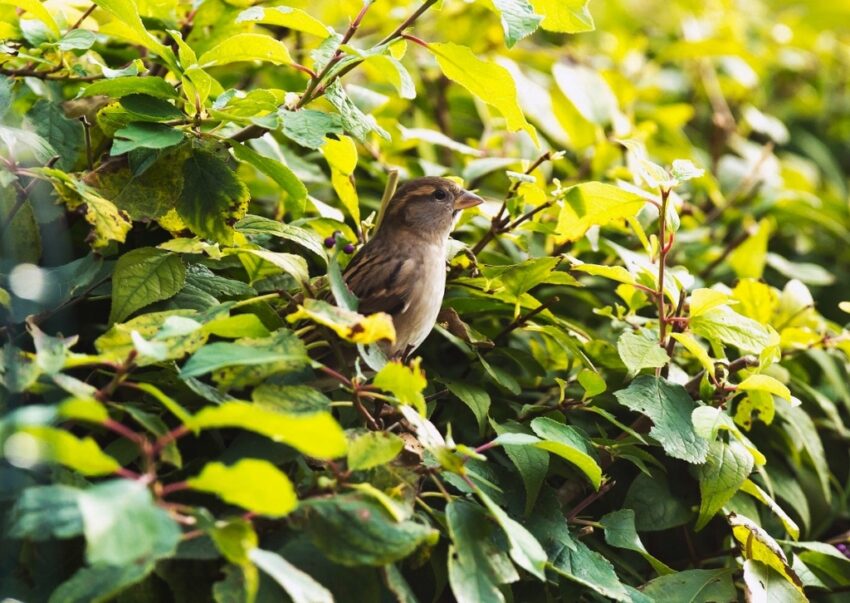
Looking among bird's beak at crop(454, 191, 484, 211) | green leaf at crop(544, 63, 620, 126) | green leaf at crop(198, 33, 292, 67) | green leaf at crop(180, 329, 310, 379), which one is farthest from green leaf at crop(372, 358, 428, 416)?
green leaf at crop(544, 63, 620, 126)

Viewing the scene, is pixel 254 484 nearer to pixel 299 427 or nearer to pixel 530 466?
pixel 299 427

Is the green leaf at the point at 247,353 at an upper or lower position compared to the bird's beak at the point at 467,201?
upper

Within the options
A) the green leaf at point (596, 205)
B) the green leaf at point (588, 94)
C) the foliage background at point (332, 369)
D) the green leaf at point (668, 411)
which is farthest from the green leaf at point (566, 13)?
the green leaf at point (588, 94)

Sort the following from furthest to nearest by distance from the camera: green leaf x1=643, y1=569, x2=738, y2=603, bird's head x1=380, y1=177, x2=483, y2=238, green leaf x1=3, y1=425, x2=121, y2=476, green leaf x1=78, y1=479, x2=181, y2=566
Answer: bird's head x1=380, y1=177, x2=483, y2=238
green leaf x1=643, y1=569, x2=738, y2=603
green leaf x1=3, y1=425, x2=121, y2=476
green leaf x1=78, y1=479, x2=181, y2=566

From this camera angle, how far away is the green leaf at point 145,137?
58.5 inches

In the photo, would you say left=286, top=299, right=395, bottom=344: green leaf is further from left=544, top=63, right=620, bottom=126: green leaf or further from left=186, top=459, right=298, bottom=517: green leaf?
left=544, top=63, right=620, bottom=126: green leaf

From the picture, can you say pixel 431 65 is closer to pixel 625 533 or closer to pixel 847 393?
pixel 847 393

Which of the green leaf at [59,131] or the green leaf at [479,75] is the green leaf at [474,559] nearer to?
the green leaf at [479,75]

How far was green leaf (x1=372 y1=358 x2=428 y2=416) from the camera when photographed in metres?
1.34

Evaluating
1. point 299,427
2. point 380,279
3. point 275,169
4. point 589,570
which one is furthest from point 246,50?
point 589,570

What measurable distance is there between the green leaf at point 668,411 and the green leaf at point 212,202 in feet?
2.28

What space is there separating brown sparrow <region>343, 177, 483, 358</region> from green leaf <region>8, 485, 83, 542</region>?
74 centimetres

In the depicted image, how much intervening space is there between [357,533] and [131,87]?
0.79 m

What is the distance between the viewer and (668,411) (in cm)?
172
